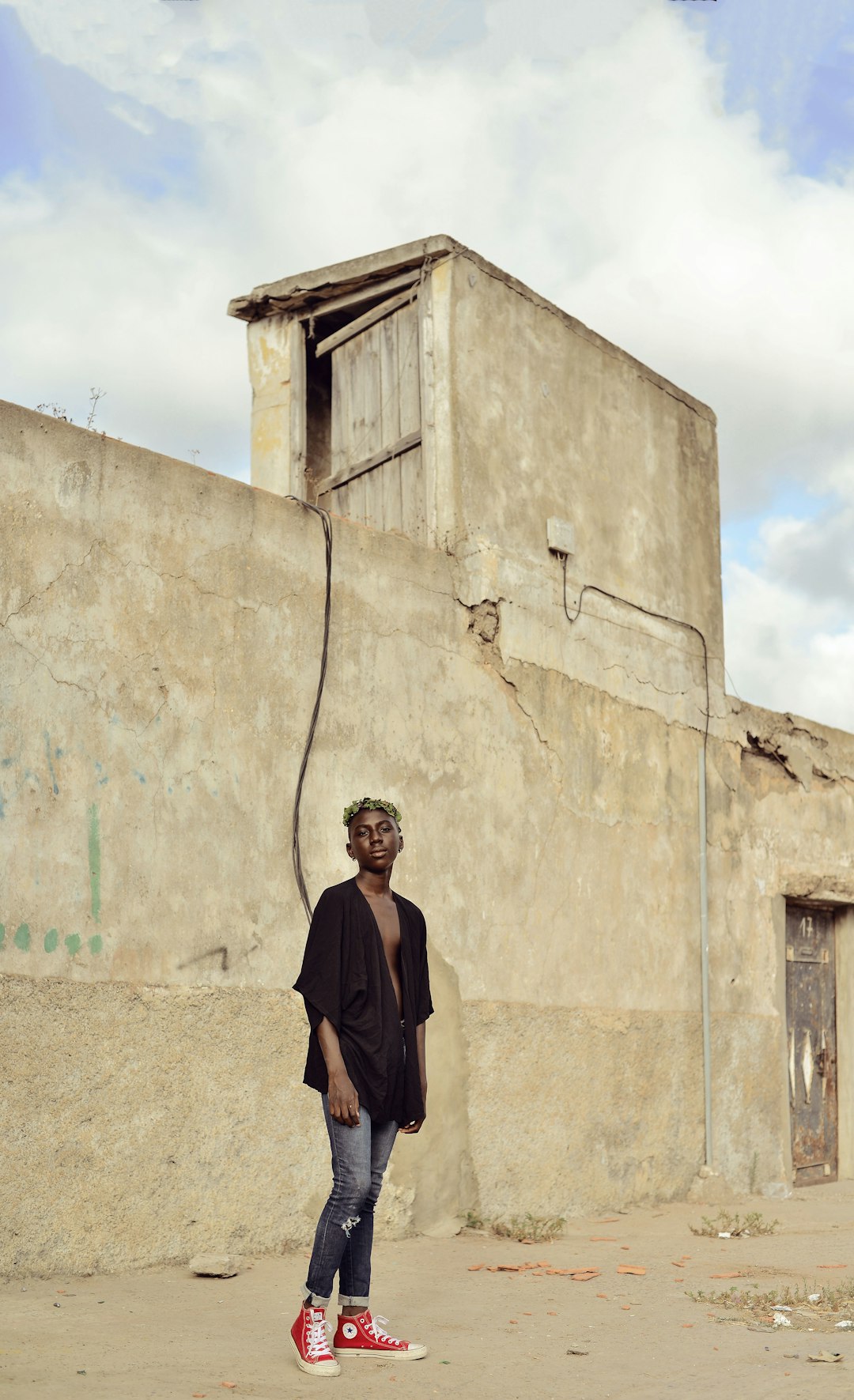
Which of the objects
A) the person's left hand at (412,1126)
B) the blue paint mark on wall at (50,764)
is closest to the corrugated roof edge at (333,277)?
the blue paint mark on wall at (50,764)

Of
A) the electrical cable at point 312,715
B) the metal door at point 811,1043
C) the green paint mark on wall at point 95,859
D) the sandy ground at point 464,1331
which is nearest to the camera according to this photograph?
the sandy ground at point 464,1331

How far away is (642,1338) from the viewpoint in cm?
436

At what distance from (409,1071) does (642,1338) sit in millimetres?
1233

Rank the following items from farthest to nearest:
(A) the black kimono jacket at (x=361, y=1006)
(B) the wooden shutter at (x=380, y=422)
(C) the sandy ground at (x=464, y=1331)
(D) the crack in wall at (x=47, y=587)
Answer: (B) the wooden shutter at (x=380, y=422) → (D) the crack in wall at (x=47, y=587) → (A) the black kimono jacket at (x=361, y=1006) → (C) the sandy ground at (x=464, y=1331)

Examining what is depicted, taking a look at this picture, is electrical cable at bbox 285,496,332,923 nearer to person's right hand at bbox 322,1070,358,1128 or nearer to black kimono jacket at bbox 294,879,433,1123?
black kimono jacket at bbox 294,879,433,1123

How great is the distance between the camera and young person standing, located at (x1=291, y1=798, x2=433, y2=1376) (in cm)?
385

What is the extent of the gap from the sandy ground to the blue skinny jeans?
0.22 m

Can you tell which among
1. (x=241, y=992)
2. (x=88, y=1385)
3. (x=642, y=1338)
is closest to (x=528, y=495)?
(x=241, y=992)

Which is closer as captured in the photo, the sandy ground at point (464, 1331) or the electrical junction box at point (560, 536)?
the sandy ground at point (464, 1331)

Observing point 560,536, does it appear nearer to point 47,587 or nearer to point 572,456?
point 572,456

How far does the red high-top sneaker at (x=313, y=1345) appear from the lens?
374 centimetres

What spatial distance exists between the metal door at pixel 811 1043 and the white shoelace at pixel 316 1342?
242 inches

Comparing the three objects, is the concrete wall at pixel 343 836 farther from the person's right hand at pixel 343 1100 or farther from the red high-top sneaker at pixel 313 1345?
the person's right hand at pixel 343 1100

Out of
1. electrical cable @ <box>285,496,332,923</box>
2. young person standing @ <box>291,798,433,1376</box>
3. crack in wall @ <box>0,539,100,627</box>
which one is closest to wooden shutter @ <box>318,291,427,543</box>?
electrical cable @ <box>285,496,332,923</box>
